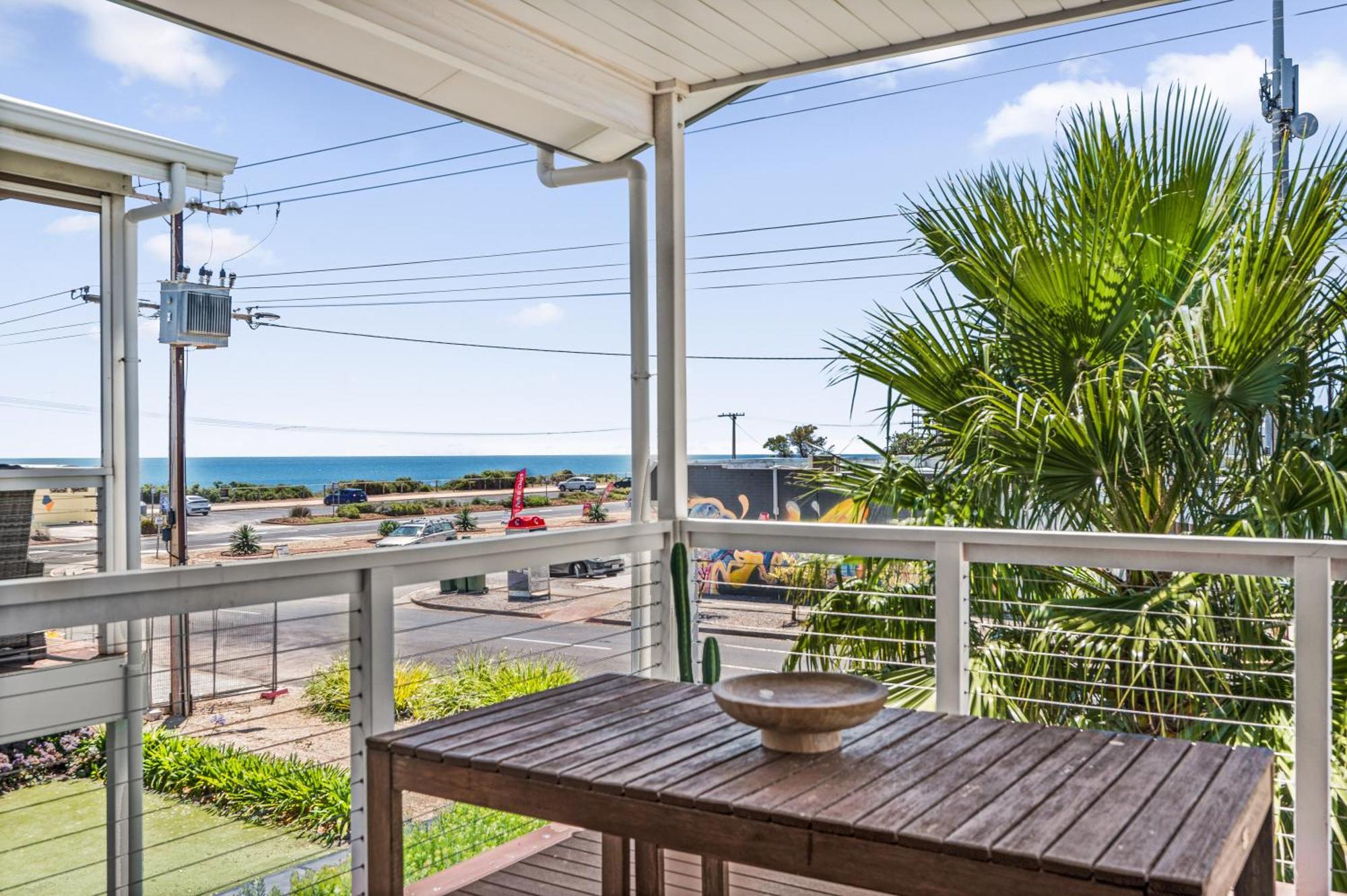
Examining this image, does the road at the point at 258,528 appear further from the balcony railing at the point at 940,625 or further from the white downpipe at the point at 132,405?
the balcony railing at the point at 940,625

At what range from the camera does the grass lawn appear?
8656 mm

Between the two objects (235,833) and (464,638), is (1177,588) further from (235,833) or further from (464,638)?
(464,638)

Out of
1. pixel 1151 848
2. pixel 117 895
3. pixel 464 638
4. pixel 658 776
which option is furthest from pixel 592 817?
pixel 464 638

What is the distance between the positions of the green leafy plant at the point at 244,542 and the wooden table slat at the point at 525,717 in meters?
24.4

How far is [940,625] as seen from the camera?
2.92 meters

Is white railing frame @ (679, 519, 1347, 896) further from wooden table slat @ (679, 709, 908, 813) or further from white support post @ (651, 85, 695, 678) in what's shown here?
wooden table slat @ (679, 709, 908, 813)

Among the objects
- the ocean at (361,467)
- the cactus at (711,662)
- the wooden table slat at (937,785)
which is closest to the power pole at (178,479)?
the cactus at (711,662)

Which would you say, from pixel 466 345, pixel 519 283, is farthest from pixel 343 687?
pixel 519 283

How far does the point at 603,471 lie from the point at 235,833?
943 inches

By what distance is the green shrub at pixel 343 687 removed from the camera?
11.6m

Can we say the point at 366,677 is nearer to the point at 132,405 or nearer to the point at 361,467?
the point at 132,405

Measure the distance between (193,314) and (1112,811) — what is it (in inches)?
359

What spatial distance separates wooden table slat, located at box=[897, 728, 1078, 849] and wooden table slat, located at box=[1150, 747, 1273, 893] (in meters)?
0.26

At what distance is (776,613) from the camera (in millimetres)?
18422
